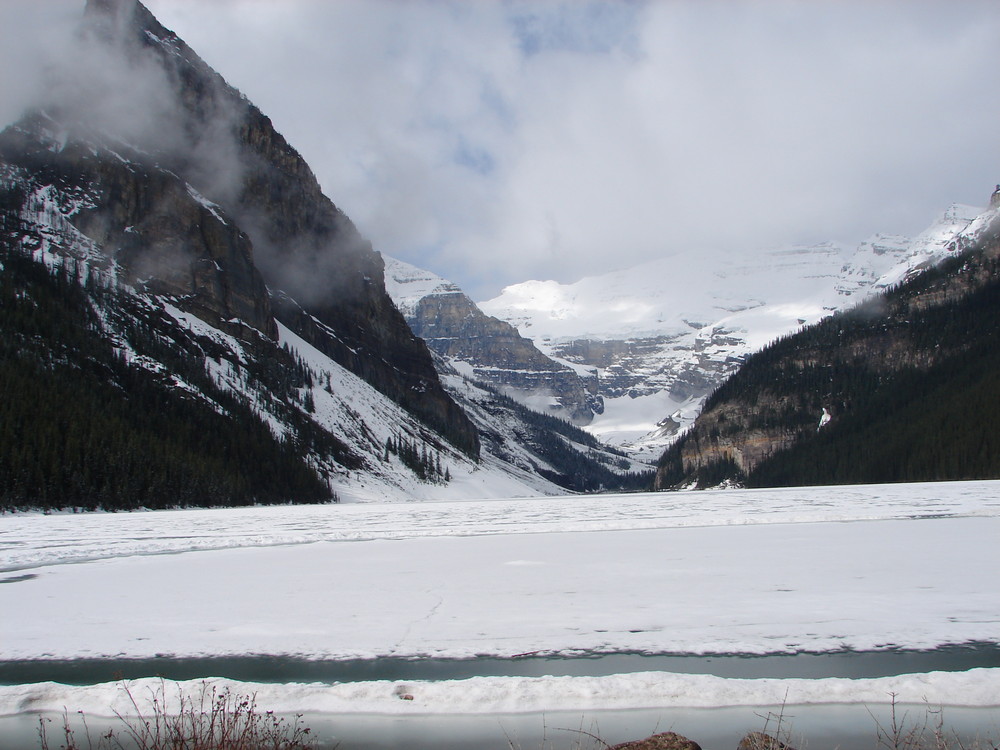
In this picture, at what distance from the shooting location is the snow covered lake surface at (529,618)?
8945 mm

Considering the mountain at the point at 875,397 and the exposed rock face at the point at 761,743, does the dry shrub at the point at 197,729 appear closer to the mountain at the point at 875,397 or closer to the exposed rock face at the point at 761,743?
the exposed rock face at the point at 761,743

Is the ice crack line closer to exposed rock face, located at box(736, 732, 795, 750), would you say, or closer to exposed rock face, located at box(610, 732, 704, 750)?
exposed rock face, located at box(610, 732, 704, 750)

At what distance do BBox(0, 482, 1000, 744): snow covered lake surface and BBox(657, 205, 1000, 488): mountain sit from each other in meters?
99.3

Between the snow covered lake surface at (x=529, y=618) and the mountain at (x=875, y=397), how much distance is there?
9934 cm

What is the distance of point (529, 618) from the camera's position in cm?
1279

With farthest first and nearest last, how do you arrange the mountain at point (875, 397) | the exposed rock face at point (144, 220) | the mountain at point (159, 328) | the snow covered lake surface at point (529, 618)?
the exposed rock face at point (144, 220) → the mountain at point (875, 397) → the mountain at point (159, 328) → the snow covered lake surface at point (529, 618)

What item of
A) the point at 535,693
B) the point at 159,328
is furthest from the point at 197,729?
the point at 159,328

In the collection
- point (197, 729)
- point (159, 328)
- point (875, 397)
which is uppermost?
point (159, 328)

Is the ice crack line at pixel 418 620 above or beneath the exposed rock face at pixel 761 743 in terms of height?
above

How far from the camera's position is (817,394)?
16700 cm

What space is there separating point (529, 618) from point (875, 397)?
523 ft

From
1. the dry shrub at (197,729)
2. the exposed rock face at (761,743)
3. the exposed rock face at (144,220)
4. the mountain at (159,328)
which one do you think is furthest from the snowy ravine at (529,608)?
the exposed rock face at (144,220)

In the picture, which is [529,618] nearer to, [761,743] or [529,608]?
[529,608]

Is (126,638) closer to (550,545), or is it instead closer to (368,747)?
(368,747)
